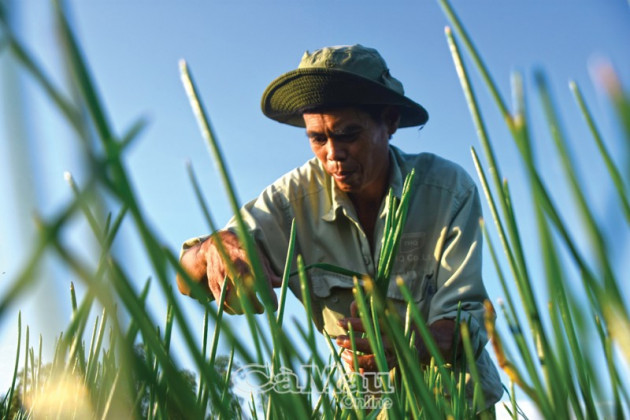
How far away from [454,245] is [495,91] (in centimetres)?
188

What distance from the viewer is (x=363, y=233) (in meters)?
2.36

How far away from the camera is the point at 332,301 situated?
94.4 inches

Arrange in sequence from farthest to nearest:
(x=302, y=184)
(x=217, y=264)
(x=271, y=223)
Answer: (x=302, y=184) → (x=271, y=223) → (x=217, y=264)

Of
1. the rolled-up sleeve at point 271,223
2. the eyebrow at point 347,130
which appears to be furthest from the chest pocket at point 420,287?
the eyebrow at point 347,130

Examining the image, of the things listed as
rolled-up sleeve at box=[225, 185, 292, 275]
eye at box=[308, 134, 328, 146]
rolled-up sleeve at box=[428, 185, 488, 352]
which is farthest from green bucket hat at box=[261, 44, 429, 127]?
rolled-up sleeve at box=[428, 185, 488, 352]

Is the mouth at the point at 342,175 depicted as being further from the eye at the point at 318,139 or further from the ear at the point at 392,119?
the ear at the point at 392,119

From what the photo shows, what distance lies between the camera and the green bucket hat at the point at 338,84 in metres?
2.34

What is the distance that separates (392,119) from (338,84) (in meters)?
0.38

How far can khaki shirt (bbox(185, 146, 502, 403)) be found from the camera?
86.4 inches

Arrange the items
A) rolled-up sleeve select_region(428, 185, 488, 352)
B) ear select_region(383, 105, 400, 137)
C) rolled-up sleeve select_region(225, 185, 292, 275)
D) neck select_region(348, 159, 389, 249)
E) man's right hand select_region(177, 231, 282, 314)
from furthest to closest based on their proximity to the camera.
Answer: ear select_region(383, 105, 400, 137) < neck select_region(348, 159, 389, 249) < rolled-up sleeve select_region(225, 185, 292, 275) < rolled-up sleeve select_region(428, 185, 488, 352) < man's right hand select_region(177, 231, 282, 314)

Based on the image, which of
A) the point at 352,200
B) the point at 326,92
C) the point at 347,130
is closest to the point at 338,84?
the point at 326,92

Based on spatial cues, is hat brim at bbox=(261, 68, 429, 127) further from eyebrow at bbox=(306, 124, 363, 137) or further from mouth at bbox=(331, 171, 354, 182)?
mouth at bbox=(331, 171, 354, 182)

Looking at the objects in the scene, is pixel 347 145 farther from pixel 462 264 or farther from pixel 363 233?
pixel 462 264

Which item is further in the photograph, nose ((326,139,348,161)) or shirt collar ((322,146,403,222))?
shirt collar ((322,146,403,222))
